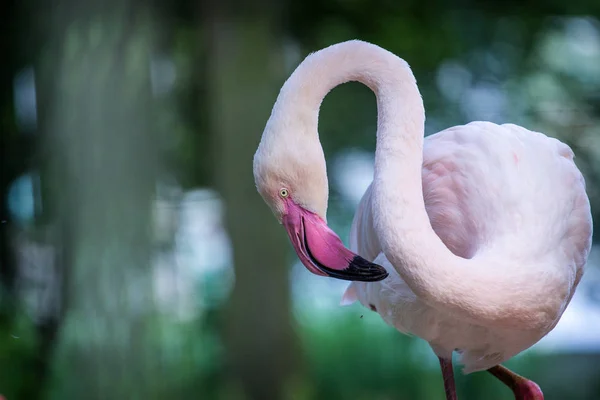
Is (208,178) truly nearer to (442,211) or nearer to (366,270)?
(442,211)

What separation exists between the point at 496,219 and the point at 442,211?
254 mm

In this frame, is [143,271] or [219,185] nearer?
[143,271]

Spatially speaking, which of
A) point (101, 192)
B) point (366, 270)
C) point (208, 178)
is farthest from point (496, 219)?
point (208, 178)

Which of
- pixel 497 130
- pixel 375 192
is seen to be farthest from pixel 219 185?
pixel 375 192

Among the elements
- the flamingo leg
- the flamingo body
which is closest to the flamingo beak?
Result: the flamingo body

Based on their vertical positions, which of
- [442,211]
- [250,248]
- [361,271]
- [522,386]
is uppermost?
[442,211]

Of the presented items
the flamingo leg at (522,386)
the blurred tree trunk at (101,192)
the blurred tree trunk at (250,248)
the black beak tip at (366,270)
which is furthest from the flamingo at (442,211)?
the blurred tree trunk at (250,248)

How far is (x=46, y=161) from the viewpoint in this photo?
15.1 ft

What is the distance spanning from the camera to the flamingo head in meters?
1.91

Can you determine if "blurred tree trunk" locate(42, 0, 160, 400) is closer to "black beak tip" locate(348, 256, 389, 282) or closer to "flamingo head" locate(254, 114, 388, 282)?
"flamingo head" locate(254, 114, 388, 282)

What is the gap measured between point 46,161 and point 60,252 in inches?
20.2

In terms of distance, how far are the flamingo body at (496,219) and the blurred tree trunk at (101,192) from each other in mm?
2197

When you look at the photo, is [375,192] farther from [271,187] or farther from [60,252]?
[60,252]

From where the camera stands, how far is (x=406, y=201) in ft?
5.91
